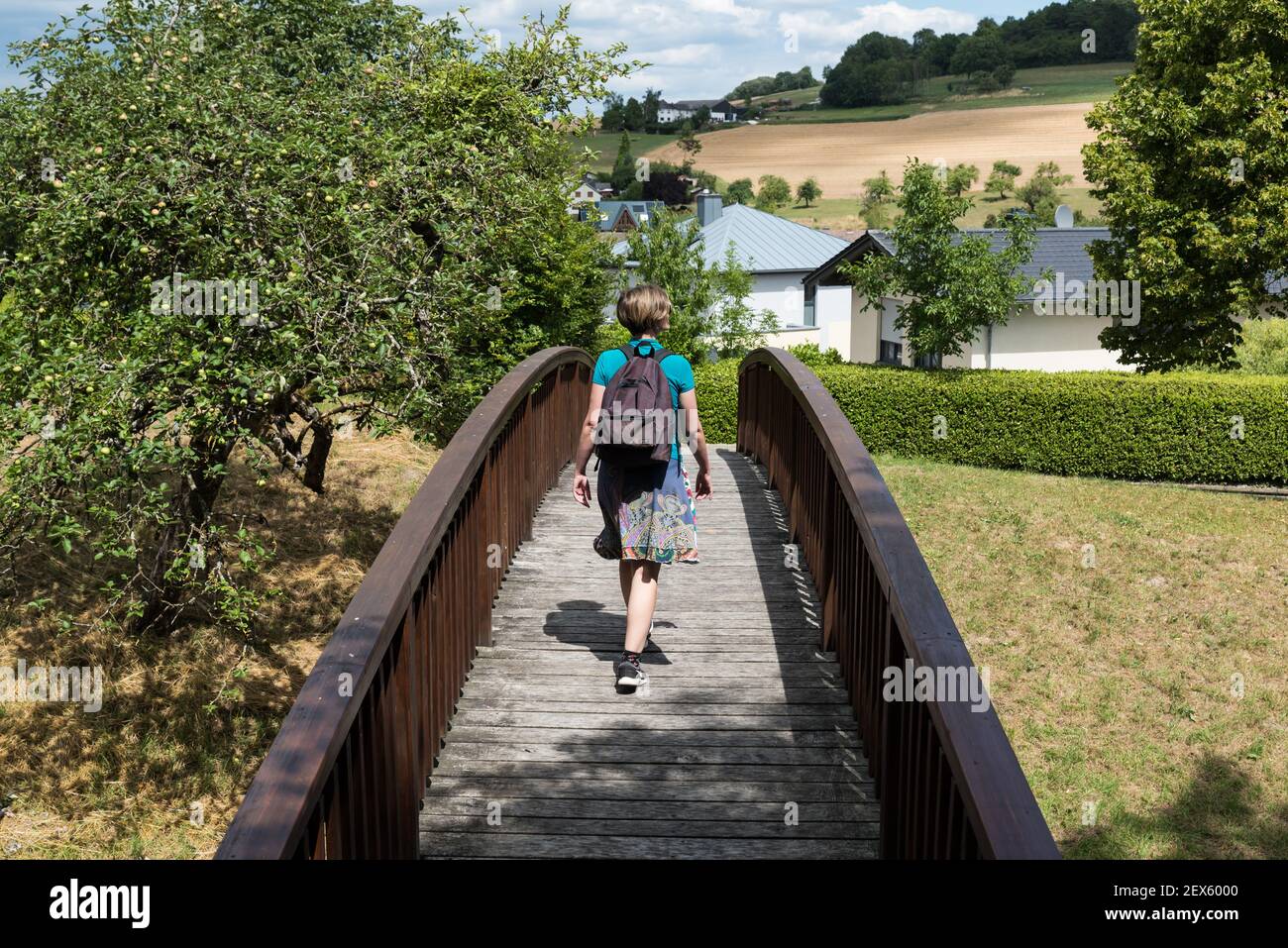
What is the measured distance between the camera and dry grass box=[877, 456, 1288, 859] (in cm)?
839

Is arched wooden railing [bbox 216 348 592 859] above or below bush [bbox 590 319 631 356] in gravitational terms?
below

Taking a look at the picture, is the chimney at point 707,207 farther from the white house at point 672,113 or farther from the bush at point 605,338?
the white house at point 672,113

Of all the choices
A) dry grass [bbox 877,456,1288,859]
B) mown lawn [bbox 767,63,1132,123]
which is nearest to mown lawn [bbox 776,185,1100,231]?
mown lawn [bbox 767,63,1132,123]

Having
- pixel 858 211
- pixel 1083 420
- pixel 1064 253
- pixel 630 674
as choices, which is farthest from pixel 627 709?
pixel 858 211

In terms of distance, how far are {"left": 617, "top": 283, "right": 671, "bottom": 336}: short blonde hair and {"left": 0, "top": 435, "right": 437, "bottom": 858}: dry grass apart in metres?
3.86

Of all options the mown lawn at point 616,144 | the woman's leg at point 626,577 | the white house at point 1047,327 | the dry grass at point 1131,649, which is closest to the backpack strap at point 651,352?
the woman's leg at point 626,577

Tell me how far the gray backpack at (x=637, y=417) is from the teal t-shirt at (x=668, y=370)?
10 centimetres

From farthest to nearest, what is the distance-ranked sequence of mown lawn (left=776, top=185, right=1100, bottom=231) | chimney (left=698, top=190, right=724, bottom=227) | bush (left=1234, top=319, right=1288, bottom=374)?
1. mown lawn (left=776, top=185, right=1100, bottom=231)
2. chimney (left=698, top=190, right=724, bottom=227)
3. bush (left=1234, top=319, right=1288, bottom=374)

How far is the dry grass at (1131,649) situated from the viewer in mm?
8391

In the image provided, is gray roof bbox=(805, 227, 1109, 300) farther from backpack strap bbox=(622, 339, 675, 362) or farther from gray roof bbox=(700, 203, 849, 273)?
backpack strap bbox=(622, 339, 675, 362)

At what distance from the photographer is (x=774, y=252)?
157ft

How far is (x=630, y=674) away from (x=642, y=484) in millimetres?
883

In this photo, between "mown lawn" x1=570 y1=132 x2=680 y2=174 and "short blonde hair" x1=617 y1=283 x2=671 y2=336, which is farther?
"mown lawn" x1=570 y1=132 x2=680 y2=174
